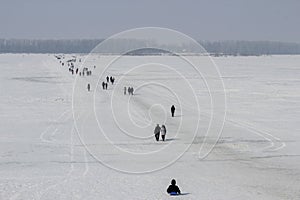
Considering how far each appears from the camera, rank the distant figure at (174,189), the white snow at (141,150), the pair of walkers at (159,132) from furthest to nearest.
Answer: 1. the pair of walkers at (159,132)
2. the white snow at (141,150)
3. the distant figure at (174,189)

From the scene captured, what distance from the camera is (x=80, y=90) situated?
45875 millimetres

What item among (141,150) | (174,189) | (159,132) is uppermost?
(159,132)

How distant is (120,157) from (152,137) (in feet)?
14.9

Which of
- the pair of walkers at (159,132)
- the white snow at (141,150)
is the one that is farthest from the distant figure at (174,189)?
the pair of walkers at (159,132)

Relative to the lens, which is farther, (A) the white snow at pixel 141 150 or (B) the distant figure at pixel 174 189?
(A) the white snow at pixel 141 150

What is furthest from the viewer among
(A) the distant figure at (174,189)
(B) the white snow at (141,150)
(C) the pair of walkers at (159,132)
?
(C) the pair of walkers at (159,132)

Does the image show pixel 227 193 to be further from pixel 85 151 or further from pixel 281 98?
pixel 281 98

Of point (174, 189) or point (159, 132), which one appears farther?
point (159, 132)

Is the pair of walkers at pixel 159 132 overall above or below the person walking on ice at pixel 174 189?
above

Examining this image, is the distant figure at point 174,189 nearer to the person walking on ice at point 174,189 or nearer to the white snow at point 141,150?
the person walking on ice at point 174,189

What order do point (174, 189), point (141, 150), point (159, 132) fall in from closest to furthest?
point (174, 189) → point (141, 150) → point (159, 132)

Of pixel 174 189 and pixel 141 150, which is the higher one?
pixel 141 150

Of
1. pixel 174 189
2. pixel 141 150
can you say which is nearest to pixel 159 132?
pixel 141 150

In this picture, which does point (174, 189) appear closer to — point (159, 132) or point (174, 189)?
point (174, 189)
